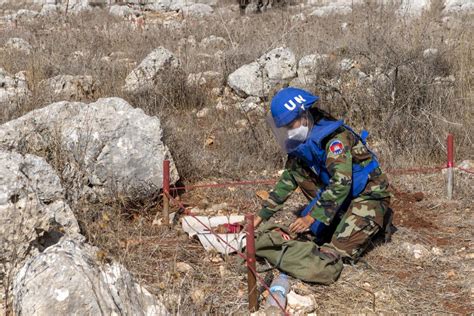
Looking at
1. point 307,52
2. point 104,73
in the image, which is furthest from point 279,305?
point 307,52

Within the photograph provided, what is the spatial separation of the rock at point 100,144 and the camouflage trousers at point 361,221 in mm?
1360

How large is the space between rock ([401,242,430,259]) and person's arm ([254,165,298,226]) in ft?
2.50

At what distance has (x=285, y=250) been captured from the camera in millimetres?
3152

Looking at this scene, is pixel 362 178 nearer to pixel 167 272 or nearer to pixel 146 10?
pixel 167 272

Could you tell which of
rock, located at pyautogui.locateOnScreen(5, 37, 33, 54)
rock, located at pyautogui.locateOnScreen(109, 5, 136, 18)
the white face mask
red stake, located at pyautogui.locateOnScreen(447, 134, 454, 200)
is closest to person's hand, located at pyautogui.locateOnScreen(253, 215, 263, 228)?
the white face mask

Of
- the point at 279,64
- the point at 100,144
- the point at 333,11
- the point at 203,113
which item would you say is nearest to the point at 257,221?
the point at 100,144

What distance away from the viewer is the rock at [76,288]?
2.10m

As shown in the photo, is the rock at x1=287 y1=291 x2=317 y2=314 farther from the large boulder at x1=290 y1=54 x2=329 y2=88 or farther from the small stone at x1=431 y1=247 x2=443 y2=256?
the large boulder at x1=290 y1=54 x2=329 y2=88

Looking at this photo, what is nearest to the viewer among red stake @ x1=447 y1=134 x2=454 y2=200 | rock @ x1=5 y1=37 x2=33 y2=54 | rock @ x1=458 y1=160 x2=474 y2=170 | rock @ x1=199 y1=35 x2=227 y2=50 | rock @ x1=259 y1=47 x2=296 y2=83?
red stake @ x1=447 y1=134 x2=454 y2=200

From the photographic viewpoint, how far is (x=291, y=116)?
10.2 feet

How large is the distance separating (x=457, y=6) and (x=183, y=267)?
34.6ft

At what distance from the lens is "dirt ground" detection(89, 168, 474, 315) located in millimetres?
2863

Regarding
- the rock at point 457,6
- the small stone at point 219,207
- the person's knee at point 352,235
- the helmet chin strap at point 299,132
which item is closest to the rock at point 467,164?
the person's knee at point 352,235

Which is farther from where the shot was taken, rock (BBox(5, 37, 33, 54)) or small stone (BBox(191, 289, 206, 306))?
rock (BBox(5, 37, 33, 54))
